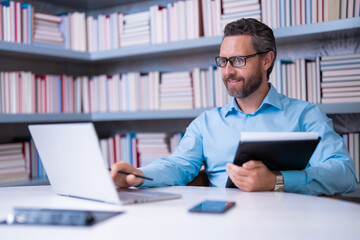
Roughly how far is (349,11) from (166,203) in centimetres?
166

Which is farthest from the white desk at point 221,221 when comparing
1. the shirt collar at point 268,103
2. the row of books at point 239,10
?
the row of books at point 239,10

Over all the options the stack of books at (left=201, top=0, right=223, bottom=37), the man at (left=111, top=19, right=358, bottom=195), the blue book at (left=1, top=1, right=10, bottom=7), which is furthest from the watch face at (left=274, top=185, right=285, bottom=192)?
the blue book at (left=1, top=1, right=10, bottom=7)

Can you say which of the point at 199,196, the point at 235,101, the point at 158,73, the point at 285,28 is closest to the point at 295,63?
the point at 285,28

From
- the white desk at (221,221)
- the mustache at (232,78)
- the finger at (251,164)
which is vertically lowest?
the white desk at (221,221)

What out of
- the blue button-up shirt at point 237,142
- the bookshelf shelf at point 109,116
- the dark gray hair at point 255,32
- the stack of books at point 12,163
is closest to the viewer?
the blue button-up shirt at point 237,142

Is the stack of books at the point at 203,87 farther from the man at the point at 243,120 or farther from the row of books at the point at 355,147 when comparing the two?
the row of books at the point at 355,147

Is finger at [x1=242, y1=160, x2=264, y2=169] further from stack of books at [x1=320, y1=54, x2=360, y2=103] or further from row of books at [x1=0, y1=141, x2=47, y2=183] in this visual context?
row of books at [x1=0, y1=141, x2=47, y2=183]

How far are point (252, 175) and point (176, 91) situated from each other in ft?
5.31

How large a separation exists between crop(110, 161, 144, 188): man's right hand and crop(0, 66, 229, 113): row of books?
1363mm

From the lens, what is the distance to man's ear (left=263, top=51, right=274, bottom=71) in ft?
6.66

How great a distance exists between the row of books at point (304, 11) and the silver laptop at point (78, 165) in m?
1.53

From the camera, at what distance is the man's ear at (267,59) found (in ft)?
6.66

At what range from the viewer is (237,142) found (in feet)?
6.16

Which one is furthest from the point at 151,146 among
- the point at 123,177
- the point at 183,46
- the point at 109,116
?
the point at 123,177
